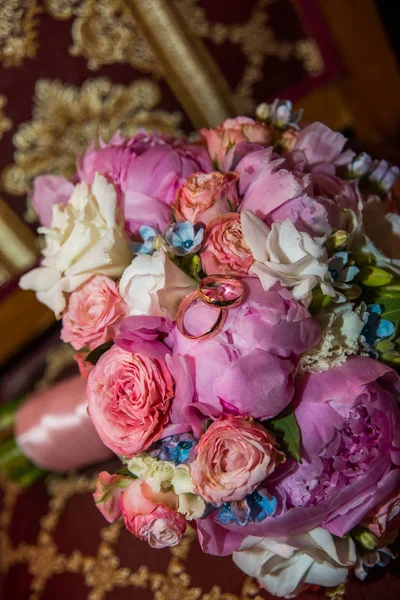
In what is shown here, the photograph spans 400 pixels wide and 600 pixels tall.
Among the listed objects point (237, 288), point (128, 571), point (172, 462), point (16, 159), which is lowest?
point (128, 571)

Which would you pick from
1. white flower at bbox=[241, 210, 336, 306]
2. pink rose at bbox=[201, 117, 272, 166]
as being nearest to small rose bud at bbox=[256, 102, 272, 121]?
pink rose at bbox=[201, 117, 272, 166]

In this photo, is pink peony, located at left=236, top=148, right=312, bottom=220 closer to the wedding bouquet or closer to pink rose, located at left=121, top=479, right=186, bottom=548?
the wedding bouquet

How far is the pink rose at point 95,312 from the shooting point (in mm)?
611

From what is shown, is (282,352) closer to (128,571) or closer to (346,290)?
(346,290)

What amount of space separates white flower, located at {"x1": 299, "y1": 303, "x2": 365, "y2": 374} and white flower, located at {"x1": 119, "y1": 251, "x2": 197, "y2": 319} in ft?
0.45

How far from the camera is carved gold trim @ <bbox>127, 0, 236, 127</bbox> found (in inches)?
43.9

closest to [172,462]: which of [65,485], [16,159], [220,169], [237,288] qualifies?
[237,288]

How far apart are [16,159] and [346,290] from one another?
29.6 inches

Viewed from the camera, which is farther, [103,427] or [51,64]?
[51,64]

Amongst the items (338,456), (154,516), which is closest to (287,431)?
(338,456)

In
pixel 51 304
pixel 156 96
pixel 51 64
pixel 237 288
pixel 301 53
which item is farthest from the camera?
pixel 301 53

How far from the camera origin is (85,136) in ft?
3.71

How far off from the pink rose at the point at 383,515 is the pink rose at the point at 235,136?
0.43m

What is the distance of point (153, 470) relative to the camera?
1.94 feet
